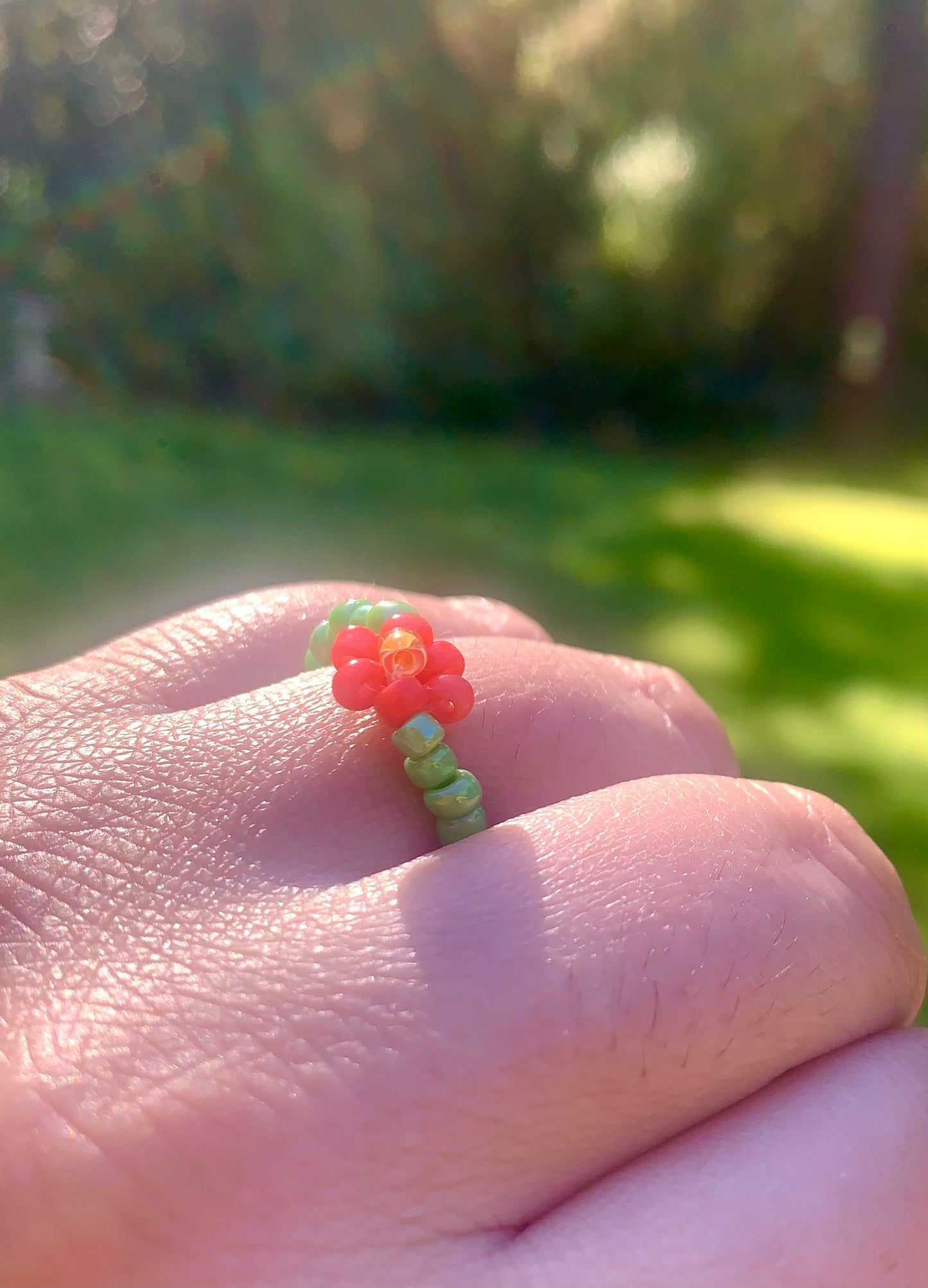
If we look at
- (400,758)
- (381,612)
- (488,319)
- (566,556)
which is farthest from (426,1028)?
(488,319)

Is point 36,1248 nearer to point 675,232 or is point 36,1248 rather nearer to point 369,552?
point 369,552

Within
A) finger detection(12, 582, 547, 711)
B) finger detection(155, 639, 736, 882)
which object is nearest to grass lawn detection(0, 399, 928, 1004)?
finger detection(155, 639, 736, 882)

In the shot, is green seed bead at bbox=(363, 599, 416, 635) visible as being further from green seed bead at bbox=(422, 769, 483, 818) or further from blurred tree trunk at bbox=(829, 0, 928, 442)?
blurred tree trunk at bbox=(829, 0, 928, 442)

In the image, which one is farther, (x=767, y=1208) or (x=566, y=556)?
(x=566, y=556)

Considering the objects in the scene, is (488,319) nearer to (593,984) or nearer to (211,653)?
(211,653)

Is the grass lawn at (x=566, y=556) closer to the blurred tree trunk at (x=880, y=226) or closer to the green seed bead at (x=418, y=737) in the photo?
the green seed bead at (x=418, y=737)

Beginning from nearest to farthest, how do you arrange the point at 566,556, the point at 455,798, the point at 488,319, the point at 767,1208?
the point at 767,1208, the point at 455,798, the point at 566,556, the point at 488,319

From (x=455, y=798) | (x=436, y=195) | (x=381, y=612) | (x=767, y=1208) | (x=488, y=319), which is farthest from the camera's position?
(x=488, y=319)
